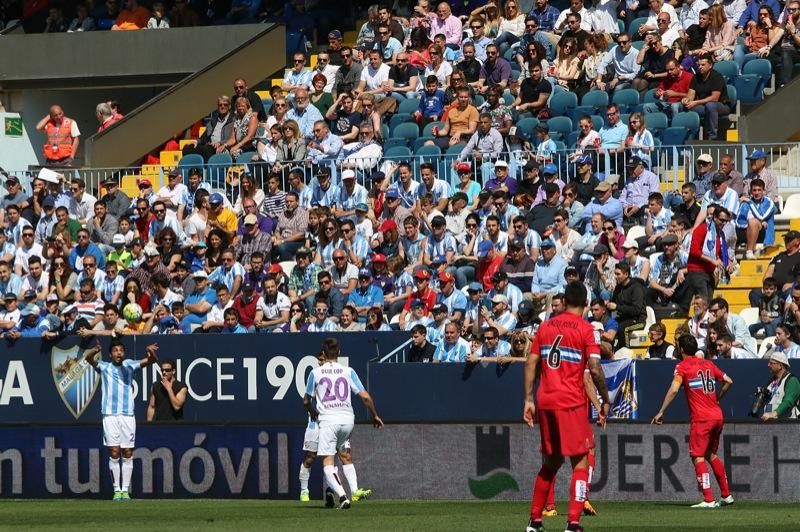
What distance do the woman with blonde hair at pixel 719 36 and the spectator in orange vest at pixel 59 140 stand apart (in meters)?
11.1

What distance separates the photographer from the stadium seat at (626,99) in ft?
80.2

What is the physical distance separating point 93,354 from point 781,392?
8.56m

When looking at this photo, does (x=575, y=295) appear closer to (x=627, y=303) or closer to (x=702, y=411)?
(x=702, y=411)

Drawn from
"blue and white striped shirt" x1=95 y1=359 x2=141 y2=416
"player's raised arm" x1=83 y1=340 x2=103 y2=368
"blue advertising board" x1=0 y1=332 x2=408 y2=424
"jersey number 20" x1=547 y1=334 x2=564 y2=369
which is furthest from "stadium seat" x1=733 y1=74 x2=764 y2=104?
"jersey number 20" x1=547 y1=334 x2=564 y2=369

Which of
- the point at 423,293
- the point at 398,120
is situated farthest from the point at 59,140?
the point at 423,293

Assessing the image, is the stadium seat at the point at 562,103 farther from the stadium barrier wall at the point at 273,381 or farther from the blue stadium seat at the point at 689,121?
the stadium barrier wall at the point at 273,381

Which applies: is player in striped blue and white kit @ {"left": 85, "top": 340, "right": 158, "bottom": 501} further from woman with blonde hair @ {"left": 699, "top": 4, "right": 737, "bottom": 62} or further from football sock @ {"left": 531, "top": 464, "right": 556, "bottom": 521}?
woman with blonde hair @ {"left": 699, "top": 4, "right": 737, "bottom": 62}

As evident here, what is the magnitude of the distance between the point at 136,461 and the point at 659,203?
285 inches

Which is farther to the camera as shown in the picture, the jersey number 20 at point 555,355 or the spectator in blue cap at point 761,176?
the spectator in blue cap at point 761,176

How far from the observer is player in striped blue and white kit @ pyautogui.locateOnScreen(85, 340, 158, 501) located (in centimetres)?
2000

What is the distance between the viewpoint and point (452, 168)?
80.0ft

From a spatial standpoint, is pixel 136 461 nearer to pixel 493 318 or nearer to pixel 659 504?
pixel 493 318

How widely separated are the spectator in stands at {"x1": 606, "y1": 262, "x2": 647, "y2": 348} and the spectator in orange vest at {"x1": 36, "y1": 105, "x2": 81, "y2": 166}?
12072 millimetres

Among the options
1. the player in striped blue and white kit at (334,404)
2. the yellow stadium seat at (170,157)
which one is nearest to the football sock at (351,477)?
the player in striped blue and white kit at (334,404)
